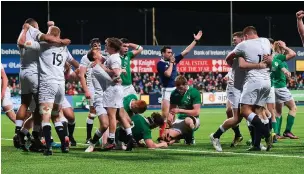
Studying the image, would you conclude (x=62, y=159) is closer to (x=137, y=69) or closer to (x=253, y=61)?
(x=253, y=61)

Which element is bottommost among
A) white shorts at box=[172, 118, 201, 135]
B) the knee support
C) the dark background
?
white shorts at box=[172, 118, 201, 135]

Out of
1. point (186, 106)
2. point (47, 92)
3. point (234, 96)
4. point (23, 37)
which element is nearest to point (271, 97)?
point (186, 106)

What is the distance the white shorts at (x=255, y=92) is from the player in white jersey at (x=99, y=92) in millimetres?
2373

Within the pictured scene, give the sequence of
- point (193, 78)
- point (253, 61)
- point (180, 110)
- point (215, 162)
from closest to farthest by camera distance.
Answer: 1. point (215, 162)
2. point (253, 61)
3. point (180, 110)
4. point (193, 78)

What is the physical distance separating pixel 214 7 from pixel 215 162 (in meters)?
51.5

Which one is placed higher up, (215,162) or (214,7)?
(214,7)

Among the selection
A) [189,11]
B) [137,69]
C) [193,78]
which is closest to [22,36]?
[137,69]

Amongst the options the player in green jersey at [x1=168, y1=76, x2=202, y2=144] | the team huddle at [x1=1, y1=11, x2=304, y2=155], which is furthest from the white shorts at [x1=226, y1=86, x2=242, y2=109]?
the player in green jersey at [x1=168, y1=76, x2=202, y2=144]

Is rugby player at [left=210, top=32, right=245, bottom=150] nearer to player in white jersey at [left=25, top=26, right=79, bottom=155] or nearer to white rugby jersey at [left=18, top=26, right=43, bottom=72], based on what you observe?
player in white jersey at [left=25, top=26, right=79, bottom=155]

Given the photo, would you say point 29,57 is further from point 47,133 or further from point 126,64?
point 126,64

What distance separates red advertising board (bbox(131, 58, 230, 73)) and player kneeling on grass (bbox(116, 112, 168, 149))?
30628 millimetres

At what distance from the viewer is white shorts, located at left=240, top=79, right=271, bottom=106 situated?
11.6 metres

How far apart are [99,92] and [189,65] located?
3347 centimetres

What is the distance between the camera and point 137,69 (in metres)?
43.9
